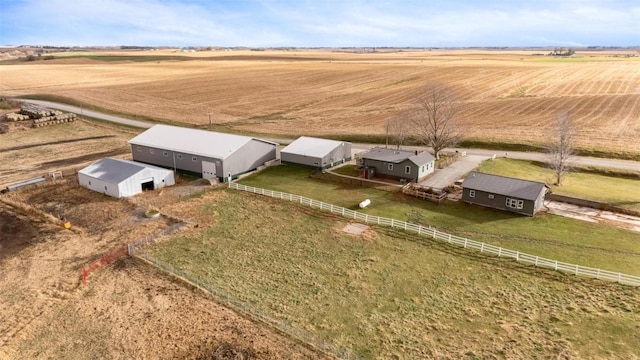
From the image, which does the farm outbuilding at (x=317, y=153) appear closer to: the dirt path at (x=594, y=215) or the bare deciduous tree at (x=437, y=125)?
the bare deciduous tree at (x=437, y=125)

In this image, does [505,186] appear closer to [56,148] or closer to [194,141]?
[194,141]

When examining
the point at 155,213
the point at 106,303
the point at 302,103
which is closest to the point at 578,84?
the point at 302,103

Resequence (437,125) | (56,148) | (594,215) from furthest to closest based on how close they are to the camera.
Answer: (56,148) → (437,125) → (594,215)

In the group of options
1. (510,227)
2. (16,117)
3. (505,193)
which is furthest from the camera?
(16,117)

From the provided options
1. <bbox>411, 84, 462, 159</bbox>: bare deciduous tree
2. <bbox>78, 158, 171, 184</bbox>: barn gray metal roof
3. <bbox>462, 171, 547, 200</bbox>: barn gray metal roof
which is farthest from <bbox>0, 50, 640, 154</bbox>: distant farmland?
<bbox>78, 158, 171, 184</bbox>: barn gray metal roof

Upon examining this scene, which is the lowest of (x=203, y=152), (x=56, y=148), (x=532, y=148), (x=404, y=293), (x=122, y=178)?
(x=404, y=293)

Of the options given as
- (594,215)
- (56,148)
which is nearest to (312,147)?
(594,215)

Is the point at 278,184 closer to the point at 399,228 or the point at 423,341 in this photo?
the point at 399,228
